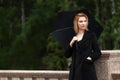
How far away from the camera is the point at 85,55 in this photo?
6.21 m

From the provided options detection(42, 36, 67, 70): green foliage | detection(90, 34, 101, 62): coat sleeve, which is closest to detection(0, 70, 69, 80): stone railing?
detection(90, 34, 101, 62): coat sleeve

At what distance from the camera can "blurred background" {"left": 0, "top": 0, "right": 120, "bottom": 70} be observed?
18.0m

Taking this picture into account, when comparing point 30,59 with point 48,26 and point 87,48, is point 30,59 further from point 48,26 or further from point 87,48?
point 87,48

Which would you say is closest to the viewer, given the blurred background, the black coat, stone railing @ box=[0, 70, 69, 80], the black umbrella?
the black coat

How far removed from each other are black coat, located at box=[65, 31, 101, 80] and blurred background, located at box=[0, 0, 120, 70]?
10.8 m

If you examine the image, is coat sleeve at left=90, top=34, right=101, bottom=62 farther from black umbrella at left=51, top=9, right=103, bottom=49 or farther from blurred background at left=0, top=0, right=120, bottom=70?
blurred background at left=0, top=0, right=120, bottom=70

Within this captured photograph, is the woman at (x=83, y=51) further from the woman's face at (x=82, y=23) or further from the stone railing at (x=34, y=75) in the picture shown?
the stone railing at (x=34, y=75)

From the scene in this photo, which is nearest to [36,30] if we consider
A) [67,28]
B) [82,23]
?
[67,28]

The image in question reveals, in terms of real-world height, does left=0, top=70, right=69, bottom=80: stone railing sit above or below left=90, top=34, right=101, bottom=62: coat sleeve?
below

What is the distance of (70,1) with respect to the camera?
17.8 meters

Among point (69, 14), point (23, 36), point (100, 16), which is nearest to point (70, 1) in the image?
point (100, 16)

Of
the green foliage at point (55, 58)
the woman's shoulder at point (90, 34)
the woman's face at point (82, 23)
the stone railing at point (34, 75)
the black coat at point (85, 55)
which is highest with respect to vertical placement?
the woman's face at point (82, 23)

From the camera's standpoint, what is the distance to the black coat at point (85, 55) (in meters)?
6.20

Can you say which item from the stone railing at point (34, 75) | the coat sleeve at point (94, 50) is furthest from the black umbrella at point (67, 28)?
the stone railing at point (34, 75)
